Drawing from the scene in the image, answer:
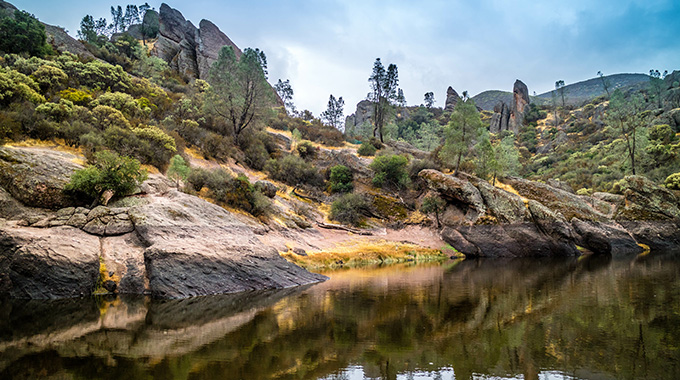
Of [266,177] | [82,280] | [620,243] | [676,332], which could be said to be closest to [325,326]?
[676,332]

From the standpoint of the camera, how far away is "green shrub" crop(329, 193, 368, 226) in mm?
37875

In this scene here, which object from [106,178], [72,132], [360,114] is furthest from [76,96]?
[360,114]

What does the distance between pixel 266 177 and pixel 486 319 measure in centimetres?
3409

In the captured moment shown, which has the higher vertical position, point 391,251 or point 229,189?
point 229,189

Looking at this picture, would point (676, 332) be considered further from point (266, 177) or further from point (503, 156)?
point (503, 156)

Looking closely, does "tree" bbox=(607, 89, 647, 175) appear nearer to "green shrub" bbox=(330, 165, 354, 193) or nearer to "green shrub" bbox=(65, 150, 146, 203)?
"green shrub" bbox=(330, 165, 354, 193)

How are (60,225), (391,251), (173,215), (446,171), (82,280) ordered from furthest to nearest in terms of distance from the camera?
(446,171) < (391,251) < (173,215) < (60,225) < (82,280)

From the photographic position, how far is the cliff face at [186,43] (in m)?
68.9

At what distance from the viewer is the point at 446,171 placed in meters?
46.4

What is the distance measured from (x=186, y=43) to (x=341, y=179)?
2123 inches

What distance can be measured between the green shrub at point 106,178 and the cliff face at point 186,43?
170 ft

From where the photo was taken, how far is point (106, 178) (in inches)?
709

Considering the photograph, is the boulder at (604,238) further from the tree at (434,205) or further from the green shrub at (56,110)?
the green shrub at (56,110)

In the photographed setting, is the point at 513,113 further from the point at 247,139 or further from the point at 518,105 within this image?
the point at 247,139
